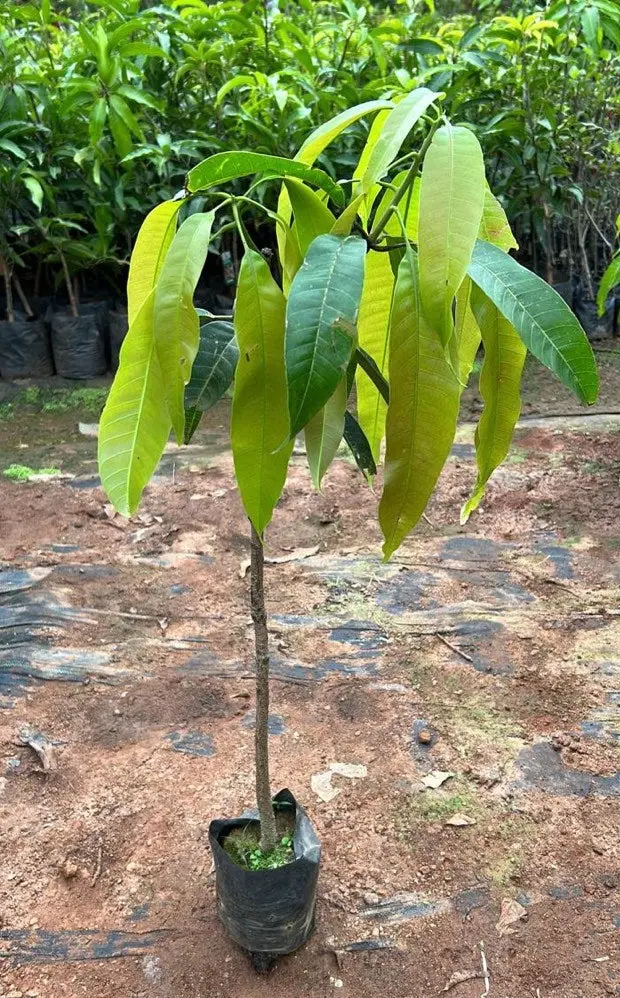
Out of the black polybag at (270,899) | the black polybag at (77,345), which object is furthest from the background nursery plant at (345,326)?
the black polybag at (77,345)

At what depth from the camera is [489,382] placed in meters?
0.94

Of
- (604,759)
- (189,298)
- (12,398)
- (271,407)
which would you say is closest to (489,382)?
(271,407)

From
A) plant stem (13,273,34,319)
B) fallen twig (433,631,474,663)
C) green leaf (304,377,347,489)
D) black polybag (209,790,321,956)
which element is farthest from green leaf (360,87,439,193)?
plant stem (13,273,34,319)

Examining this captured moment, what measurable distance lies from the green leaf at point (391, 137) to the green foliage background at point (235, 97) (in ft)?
10.4

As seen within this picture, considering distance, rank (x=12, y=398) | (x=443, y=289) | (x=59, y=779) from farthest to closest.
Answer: (x=12, y=398)
(x=59, y=779)
(x=443, y=289)

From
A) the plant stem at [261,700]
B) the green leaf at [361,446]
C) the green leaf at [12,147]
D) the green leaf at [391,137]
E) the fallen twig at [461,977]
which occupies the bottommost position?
the fallen twig at [461,977]

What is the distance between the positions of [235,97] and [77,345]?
162 centimetres

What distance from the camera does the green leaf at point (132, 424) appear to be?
0.92 metres

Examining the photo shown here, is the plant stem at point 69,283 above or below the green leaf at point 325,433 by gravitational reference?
below

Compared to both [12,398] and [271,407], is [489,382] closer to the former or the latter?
[271,407]

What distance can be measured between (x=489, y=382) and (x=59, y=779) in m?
1.41

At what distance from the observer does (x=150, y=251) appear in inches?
37.3

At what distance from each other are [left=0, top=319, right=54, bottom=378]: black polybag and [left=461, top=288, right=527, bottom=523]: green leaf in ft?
12.6

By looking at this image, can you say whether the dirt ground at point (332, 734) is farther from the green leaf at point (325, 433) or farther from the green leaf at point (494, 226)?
the green leaf at point (494, 226)
